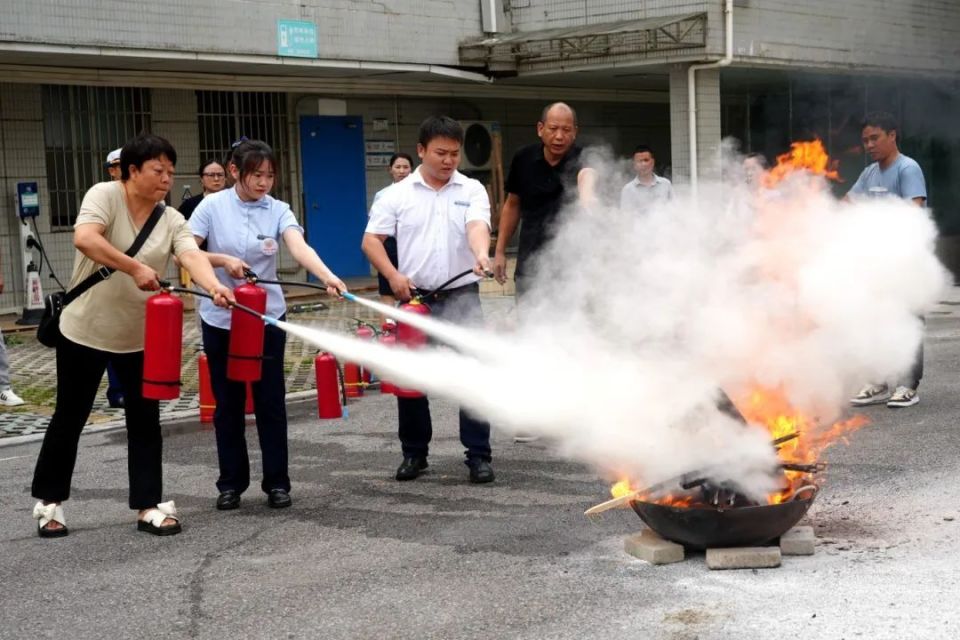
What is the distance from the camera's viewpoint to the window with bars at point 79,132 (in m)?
16.8

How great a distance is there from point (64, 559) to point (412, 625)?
81.3 inches

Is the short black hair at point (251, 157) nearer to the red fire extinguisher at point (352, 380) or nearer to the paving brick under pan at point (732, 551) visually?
the paving brick under pan at point (732, 551)

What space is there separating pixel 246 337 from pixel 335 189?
13.7m

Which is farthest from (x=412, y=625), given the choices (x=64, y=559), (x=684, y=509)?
(x=64, y=559)

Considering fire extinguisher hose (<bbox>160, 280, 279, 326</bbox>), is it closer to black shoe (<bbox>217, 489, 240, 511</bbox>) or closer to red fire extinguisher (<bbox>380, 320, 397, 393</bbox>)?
red fire extinguisher (<bbox>380, 320, 397, 393</bbox>)

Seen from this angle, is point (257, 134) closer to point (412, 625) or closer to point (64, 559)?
point (64, 559)

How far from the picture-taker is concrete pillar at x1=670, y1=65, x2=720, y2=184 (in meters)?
18.1

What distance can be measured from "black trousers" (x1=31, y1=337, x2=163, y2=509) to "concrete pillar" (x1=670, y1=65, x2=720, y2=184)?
12728 mm

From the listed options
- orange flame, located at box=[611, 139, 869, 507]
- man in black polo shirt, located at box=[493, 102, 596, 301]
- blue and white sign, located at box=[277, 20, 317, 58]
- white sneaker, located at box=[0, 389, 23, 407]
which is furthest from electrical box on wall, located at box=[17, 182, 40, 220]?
orange flame, located at box=[611, 139, 869, 507]

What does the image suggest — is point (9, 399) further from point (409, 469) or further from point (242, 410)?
point (409, 469)

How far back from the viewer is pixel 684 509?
17.4 ft

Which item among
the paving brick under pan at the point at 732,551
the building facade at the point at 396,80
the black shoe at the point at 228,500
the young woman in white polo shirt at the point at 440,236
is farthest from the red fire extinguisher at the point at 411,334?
the building facade at the point at 396,80

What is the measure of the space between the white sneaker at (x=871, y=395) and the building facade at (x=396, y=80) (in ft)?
28.8

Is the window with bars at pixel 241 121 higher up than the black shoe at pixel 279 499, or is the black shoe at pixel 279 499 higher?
the window with bars at pixel 241 121
